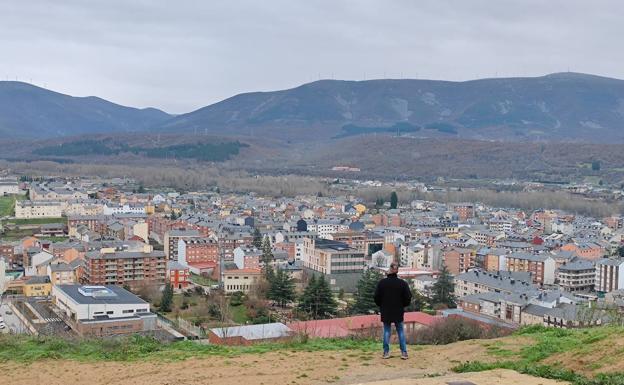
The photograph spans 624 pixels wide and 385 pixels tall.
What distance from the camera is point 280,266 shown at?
17.7 meters

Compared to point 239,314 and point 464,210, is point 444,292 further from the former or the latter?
point 464,210

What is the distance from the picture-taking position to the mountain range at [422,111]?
8775 cm

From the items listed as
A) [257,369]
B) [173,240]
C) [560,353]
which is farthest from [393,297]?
[173,240]

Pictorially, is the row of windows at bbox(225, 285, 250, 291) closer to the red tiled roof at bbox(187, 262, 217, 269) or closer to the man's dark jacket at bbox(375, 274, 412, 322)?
the red tiled roof at bbox(187, 262, 217, 269)

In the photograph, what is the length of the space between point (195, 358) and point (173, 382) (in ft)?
1.72

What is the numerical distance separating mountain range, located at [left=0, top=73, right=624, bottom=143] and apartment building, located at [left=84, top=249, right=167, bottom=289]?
2566 inches

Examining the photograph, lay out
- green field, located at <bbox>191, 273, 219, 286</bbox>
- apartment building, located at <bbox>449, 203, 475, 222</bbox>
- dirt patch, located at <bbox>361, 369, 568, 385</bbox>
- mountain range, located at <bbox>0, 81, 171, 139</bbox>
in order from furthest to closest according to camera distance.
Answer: mountain range, located at <bbox>0, 81, 171, 139</bbox> < apartment building, located at <bbox>449, 203, 475, 222</bbox> < green field, located at <bbox>191, 273, 219, 286</bbox> < dirt patch, located at <bbox>361, 369, 568, 385</bbox>

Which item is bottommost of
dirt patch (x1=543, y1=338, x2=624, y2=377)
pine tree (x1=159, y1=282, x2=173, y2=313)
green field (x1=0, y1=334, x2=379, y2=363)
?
pine tree (x1=159, y1=282, x2=173, y2=313)

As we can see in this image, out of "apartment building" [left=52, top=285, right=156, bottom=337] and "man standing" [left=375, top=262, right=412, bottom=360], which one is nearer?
"man standing" [left=375, top=262, right=412, bottom=360]

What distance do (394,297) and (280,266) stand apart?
13873 mm

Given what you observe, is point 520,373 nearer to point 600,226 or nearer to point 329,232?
point 329,232

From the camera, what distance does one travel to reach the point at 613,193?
122 ft

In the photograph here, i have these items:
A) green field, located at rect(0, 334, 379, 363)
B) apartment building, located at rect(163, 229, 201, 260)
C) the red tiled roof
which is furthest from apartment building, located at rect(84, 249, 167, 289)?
green field, located at rect(0, 334, 379, 363)

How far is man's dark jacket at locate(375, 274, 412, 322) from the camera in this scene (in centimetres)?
395
